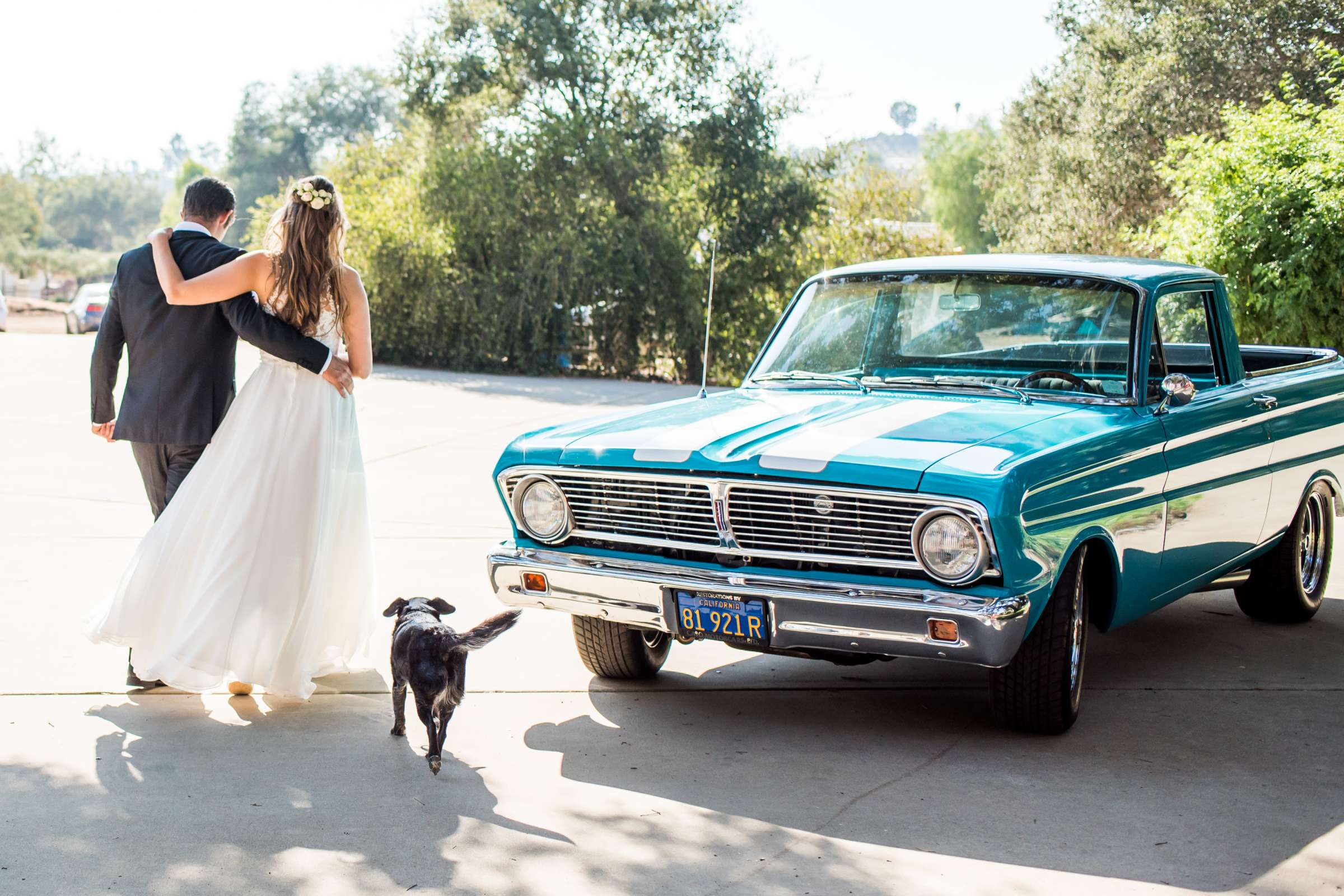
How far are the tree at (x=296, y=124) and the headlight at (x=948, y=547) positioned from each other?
78807mm

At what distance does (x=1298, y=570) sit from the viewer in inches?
259

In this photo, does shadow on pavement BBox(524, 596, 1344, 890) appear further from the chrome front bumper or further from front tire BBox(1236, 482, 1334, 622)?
front tire BBox(1236, 482, 1334, 622)

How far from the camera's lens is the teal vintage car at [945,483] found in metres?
4.30

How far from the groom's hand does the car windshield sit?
1809mm

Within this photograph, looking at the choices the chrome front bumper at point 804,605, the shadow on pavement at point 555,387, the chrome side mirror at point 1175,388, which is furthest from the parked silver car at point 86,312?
the chrome side mirror at point 1175,388

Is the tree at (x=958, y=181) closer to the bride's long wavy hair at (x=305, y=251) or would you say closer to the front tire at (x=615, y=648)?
the front tire at (x=615, y=648)

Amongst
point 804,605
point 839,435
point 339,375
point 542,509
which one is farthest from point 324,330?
point 804,605

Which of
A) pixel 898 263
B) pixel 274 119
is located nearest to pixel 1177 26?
pixel 898 263

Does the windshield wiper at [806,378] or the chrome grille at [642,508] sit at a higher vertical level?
the windshield wiper at [806,378]

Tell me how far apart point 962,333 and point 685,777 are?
94.9 inches

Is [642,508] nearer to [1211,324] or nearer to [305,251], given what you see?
[305,251]

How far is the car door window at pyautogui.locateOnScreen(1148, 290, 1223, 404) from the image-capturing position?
20.0 feet

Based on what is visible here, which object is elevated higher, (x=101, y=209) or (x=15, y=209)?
(x=101, y=209)

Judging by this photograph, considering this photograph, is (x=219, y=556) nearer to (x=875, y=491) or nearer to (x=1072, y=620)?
(x=875, y=491)
